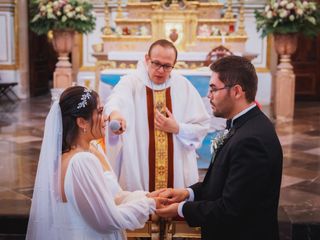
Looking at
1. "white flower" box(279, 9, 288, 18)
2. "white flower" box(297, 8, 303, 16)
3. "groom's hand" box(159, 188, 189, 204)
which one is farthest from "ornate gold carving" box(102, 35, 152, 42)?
"groom's hand" box(159, 188, 189, 204)

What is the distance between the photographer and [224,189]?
227cm

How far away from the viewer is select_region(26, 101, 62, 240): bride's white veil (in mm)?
2475

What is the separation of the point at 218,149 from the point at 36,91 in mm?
12043

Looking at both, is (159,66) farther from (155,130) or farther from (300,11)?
(300,11)

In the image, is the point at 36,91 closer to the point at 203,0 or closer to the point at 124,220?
the point at 203,0

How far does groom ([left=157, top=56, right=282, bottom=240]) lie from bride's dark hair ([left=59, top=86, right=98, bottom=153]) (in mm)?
592

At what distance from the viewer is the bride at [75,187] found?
7.84 feet

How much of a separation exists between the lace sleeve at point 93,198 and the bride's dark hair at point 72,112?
16 cm

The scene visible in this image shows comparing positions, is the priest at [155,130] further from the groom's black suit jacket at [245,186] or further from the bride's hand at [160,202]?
the groom's black suit jacket at [245,186]

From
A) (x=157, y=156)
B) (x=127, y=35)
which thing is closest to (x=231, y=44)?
(x=127, y=35)

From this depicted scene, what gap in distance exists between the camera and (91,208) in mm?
2395

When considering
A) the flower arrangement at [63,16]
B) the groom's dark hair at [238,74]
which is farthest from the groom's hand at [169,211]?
the flower arrangement at [63,16]

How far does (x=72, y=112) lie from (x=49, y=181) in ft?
1.12

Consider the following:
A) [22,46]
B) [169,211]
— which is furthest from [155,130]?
[22,46]
